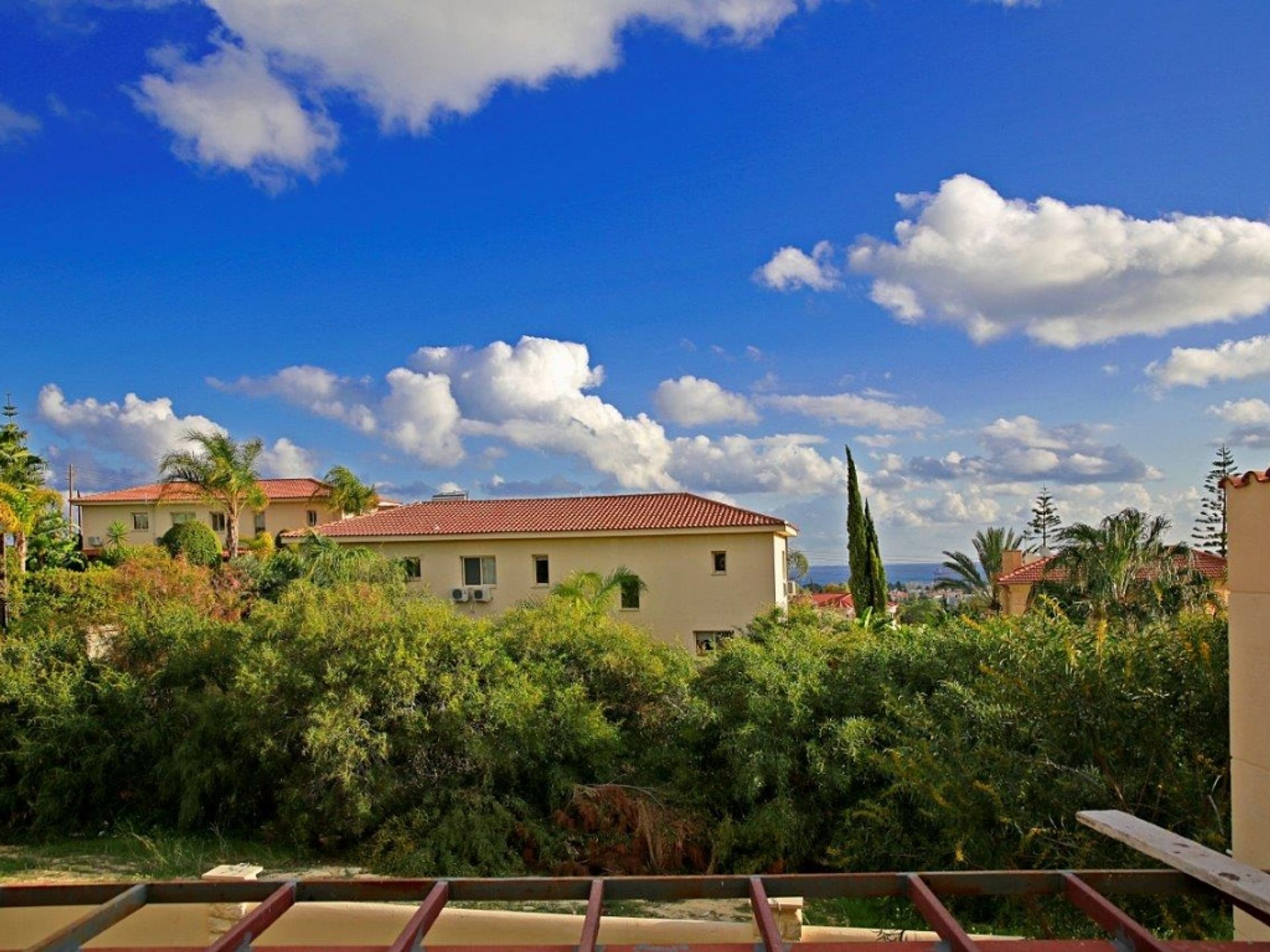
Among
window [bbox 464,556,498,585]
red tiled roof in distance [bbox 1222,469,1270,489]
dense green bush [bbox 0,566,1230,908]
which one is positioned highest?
red tiled roof in distance [bbox 1222,469,1270,489]

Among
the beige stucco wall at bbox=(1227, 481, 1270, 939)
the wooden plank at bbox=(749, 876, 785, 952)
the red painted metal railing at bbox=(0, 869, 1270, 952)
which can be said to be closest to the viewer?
the wooden plank at bbox=(749, 876, 785, 952)

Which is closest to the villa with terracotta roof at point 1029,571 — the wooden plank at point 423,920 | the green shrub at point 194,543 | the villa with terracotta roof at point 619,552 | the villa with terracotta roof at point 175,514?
the villa with terracotta roof at point 619,552

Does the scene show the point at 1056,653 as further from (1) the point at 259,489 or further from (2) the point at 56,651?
(1) the point at 259,489

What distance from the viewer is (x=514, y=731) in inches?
521

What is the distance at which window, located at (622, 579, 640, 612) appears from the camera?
28.1 meters

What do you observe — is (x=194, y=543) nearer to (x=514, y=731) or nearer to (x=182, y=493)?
(x=182, y=493)

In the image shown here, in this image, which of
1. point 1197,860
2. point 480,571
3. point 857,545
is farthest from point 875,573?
point 1197,860

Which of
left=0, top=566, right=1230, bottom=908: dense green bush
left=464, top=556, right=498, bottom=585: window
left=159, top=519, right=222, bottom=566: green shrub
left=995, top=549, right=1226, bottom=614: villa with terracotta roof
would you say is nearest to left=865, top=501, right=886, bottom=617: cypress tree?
left=995, top=549, right=1226, bottom=614: villa with terracotta roof

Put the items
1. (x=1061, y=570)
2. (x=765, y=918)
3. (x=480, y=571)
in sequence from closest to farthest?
(x=765, y=918), (x=1061, y=570), (x=480, y=571)

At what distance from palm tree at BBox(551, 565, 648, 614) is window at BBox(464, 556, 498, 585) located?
2.49 meters

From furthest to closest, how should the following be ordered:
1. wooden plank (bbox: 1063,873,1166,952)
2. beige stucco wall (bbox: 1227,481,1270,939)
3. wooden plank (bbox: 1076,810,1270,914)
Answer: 1. beige stucco wall (bbox: 1227,481,1270,939)
2. wooden plank (bbox: 1076,810,1270,914)
3. wooden plank (bbox: 1063,873,1166,952)

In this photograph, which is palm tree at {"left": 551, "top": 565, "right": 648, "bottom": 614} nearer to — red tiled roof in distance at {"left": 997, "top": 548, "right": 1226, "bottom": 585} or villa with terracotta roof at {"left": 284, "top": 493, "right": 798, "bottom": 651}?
villa with terracotta roof at {"left": 284, "top": 493, "right": 798, "bottom": 651}

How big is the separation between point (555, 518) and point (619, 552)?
2.59 metres

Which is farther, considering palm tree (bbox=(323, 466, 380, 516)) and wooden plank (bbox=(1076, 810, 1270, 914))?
palm tree (bbox=(323, 466, 380, 516))
